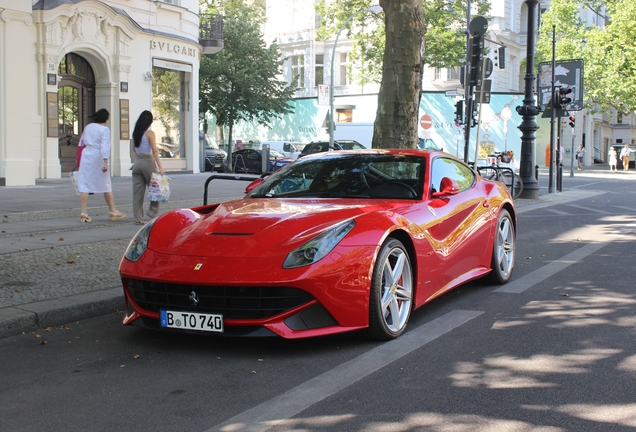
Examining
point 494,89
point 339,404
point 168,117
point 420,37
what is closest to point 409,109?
point 420,37

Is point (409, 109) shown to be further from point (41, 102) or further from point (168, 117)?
point (168, 117)

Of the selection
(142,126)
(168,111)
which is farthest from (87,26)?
(142,126)

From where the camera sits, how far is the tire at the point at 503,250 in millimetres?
7062

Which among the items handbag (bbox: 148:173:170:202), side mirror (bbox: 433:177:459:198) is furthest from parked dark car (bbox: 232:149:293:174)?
side mirror (bbox: 433:177:459:198)

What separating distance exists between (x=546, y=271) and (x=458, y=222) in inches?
90.8

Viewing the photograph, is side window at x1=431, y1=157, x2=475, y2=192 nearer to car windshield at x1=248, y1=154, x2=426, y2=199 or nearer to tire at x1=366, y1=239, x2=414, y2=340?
car windshield at x1=248, y1=154, x2=426, y2=199

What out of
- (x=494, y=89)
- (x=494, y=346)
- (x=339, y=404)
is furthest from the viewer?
(x=494, y=89)

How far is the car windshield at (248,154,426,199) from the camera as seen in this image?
234 inches

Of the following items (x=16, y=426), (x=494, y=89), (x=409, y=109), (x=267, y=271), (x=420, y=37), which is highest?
(x=494, y=89)

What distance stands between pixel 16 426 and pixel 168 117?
2385 cm

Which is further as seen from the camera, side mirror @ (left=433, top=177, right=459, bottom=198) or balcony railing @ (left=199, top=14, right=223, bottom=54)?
balcony railing @ (left=199, top=14, right=223, bottom=54)

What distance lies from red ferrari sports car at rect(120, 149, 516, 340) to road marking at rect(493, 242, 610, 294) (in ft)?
3.19

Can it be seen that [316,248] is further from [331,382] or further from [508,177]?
[508,177]

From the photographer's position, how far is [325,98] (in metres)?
32.2
